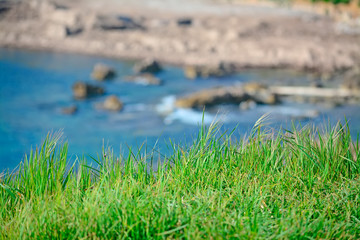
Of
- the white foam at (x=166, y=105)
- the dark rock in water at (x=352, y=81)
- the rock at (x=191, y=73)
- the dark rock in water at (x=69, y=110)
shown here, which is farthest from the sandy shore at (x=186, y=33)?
the dark rock in water at (x=69, y=110)

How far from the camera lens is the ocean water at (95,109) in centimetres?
707

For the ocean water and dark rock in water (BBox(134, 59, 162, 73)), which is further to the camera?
dark rock in water (BBox(134, 59, 162, 73))

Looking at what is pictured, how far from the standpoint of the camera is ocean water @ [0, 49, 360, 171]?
23.2 feet

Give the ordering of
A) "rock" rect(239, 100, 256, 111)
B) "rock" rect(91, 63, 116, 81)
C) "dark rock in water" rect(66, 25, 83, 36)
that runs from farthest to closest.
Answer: "dark rock in water" rect(66, 25, 83, 36) < "rock" rect(91, 63, 116, 81) < "rock" rect(239, 100, 256, 111)

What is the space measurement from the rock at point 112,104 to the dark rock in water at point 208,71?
2.74 m

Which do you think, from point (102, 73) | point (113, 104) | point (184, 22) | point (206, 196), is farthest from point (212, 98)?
point (206, 196)

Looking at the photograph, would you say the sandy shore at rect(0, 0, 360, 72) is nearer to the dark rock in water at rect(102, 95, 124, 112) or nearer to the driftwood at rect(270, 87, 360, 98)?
the driftwood at rect(270, 87, 360, 98)

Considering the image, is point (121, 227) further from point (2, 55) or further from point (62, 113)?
point (2, 55)

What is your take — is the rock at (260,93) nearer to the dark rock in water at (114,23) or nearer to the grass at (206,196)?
the dark rock in water at (114,23)

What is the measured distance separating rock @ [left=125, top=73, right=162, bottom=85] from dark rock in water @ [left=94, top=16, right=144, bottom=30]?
11.1 ft

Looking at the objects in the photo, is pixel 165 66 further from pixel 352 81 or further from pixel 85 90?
pixel 352 81

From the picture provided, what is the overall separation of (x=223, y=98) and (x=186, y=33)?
5.35 metres

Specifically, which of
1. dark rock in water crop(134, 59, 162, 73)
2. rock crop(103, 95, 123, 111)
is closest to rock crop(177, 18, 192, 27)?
dark rock in water crop(134, 59, 162, 73)

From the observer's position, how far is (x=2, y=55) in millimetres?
12750
